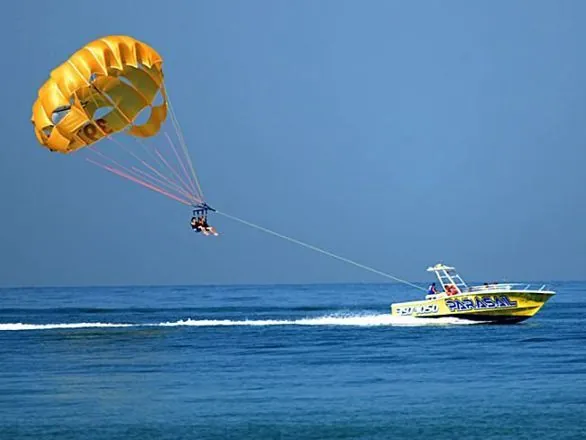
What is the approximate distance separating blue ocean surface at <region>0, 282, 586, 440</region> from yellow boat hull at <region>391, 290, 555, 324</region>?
880 millimetres

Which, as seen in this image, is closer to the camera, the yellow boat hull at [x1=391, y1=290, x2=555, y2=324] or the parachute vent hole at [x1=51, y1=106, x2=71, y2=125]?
the parachute vent hole at [x1=51, y1=106, x2=71, y2=125]

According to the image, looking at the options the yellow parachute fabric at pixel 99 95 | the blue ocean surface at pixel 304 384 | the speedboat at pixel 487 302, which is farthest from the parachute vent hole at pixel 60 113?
the speedboat at pixel 487 302

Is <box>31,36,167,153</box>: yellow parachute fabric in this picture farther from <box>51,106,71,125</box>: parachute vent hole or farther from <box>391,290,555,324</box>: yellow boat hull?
<box>391,290,555,324</box>: yellow boat hull

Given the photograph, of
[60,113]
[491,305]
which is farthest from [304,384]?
[491,305]

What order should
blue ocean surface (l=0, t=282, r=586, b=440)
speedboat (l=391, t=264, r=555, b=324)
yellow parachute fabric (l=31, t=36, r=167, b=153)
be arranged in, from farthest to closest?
speedboat (l=391, t=264, r=555, b=324) → yellow parachute fabric (l=31, t=36, r=167, b=153) → blue ocean surface (l=0, t=282, r=586, b=440)

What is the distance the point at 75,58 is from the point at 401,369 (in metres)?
14.4

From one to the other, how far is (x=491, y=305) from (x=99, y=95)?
797 inches

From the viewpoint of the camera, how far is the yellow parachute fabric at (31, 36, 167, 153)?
3844 centimetres

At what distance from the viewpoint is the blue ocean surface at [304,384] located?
28750mm

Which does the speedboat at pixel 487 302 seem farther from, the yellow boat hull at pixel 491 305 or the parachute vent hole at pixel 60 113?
the parachute vent hole at pixel 60 113

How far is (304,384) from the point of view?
119ft

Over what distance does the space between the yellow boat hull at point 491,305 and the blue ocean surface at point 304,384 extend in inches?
34.7

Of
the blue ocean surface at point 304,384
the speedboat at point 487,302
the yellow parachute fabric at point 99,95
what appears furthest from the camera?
the speedboat at point 487,302

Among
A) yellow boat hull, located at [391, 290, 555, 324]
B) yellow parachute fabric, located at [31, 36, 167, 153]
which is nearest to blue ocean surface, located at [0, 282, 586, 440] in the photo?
yellow boat hull, located at [391, 290, 555, 324]
